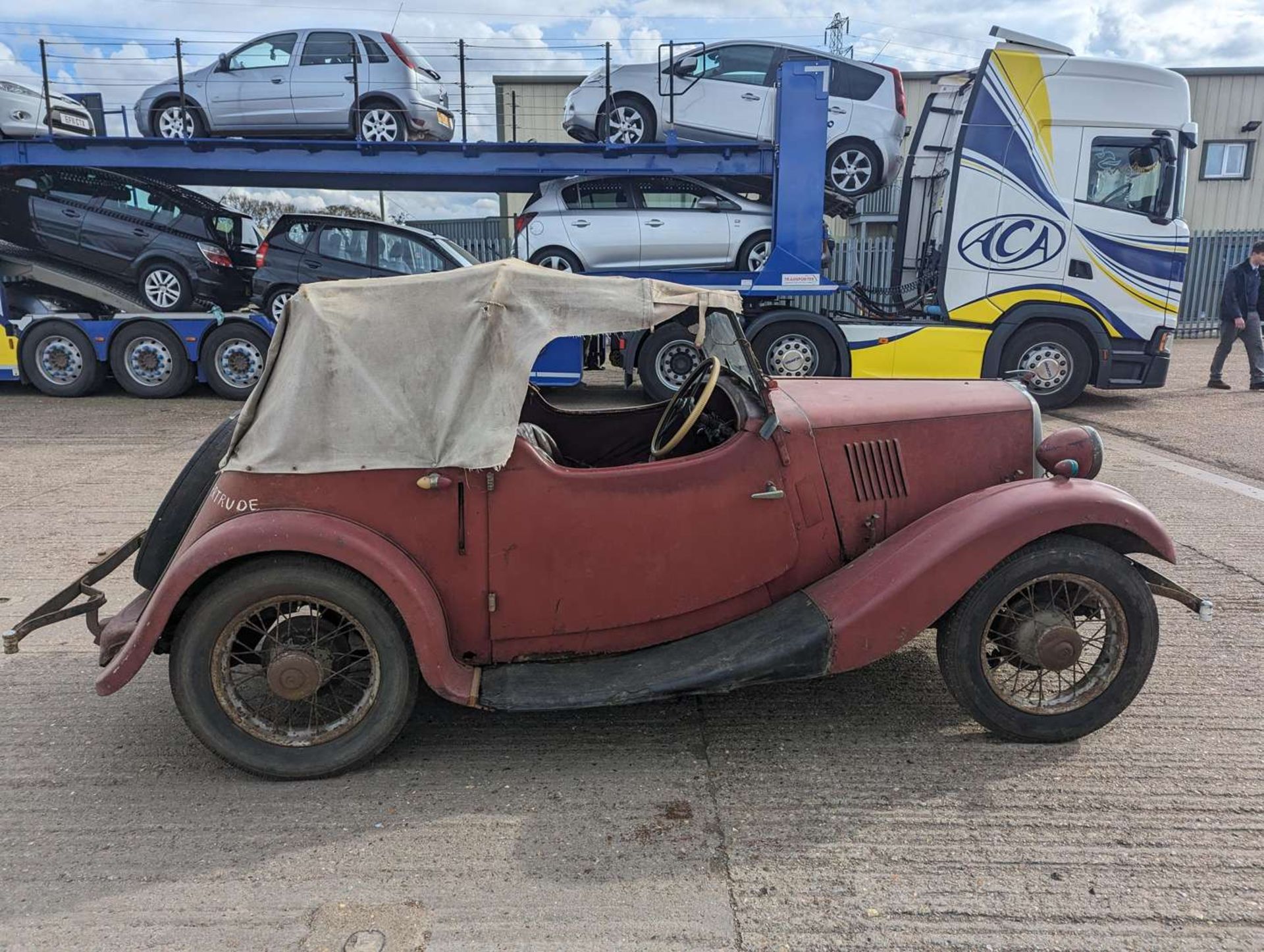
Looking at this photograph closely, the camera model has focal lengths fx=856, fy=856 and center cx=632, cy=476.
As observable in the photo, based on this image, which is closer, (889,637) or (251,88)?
(889,637)

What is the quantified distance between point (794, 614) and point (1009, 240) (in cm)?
829

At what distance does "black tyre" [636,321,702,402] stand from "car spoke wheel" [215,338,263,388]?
4.86 meters

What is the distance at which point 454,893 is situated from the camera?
2422 mm

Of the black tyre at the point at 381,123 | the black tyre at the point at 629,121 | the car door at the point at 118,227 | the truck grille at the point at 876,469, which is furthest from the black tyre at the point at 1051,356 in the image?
the car door at the point at 118,227

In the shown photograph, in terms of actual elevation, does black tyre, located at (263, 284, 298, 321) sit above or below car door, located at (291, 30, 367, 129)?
below

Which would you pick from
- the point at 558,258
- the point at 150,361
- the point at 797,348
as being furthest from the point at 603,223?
the point at 150,361

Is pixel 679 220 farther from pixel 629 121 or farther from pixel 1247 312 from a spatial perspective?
pixel 1247 312

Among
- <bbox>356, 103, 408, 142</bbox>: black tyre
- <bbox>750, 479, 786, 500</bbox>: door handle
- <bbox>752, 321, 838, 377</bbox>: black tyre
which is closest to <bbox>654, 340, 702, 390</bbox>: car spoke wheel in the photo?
<bbox>752, 321, 838, 377</bbox>: black tyre

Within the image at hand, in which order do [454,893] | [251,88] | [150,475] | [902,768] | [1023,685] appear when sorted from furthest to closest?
[251,88] < [150,475] < [1023,685] < [902,768] < [454,893]

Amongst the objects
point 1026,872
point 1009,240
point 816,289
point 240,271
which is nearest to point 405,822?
point 1026,872

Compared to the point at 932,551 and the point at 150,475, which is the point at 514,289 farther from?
the point at 150,475

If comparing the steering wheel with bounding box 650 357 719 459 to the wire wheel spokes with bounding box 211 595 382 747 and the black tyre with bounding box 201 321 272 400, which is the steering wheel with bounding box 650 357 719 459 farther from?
the black tyre with bounding box 201 321 272 400

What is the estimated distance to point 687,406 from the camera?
3.68 meters

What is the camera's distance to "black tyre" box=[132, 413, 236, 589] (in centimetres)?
330
